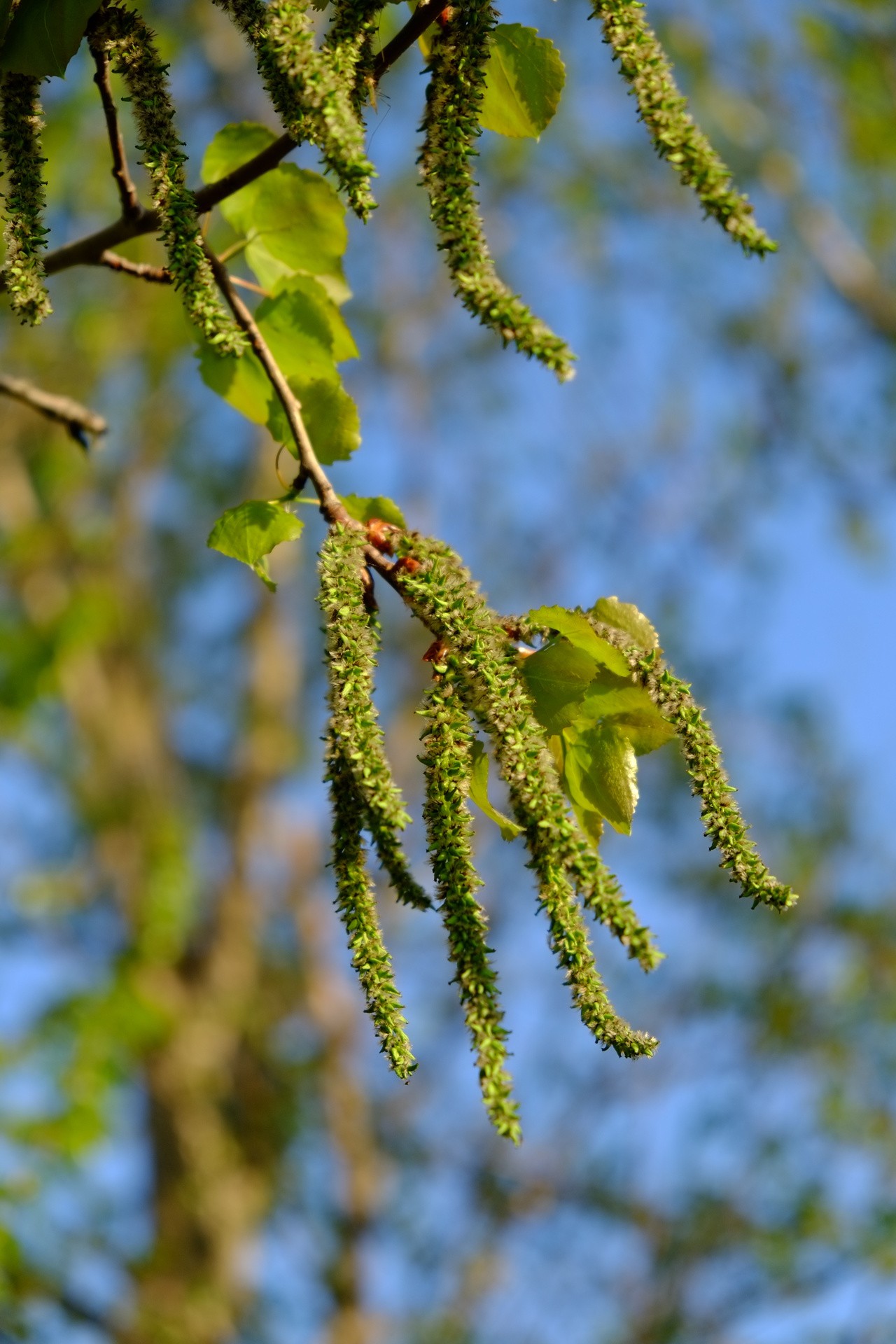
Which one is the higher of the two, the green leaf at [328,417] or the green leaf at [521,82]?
the green leaf at [521,82]

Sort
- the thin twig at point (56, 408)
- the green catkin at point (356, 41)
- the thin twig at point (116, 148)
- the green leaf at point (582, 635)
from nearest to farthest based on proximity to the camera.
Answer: the green catkin at point (356, 41) → the green leaf at point (582, 635) → the thin twig at point (116, 148) → the thin twig at point (56, 408)

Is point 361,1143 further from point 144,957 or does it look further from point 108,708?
point 108,708

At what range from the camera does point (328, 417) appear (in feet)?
5.23

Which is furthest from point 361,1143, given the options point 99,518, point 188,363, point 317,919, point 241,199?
point 241,199

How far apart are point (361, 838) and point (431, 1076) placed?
34.1ft

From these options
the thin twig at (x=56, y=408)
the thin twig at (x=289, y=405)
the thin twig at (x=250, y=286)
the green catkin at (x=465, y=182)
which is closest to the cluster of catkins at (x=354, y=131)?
the green catkin at (x=465, y=182)

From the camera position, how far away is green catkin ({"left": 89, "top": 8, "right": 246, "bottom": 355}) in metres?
1.29

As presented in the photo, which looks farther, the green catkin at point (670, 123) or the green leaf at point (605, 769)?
the green leaf at point (605, 769)

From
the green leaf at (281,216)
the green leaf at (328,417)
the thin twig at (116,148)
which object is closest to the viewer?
the thin twig at (116,148)

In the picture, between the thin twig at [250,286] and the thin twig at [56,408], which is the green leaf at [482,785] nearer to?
the thin twig at [250,286]

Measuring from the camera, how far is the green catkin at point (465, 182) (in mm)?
1195

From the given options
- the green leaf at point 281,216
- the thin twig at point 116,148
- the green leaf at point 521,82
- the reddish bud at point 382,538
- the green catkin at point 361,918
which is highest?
the green leaf at point 281,216

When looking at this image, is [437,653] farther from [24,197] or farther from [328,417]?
[24,197]

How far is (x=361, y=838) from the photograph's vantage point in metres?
1.28
